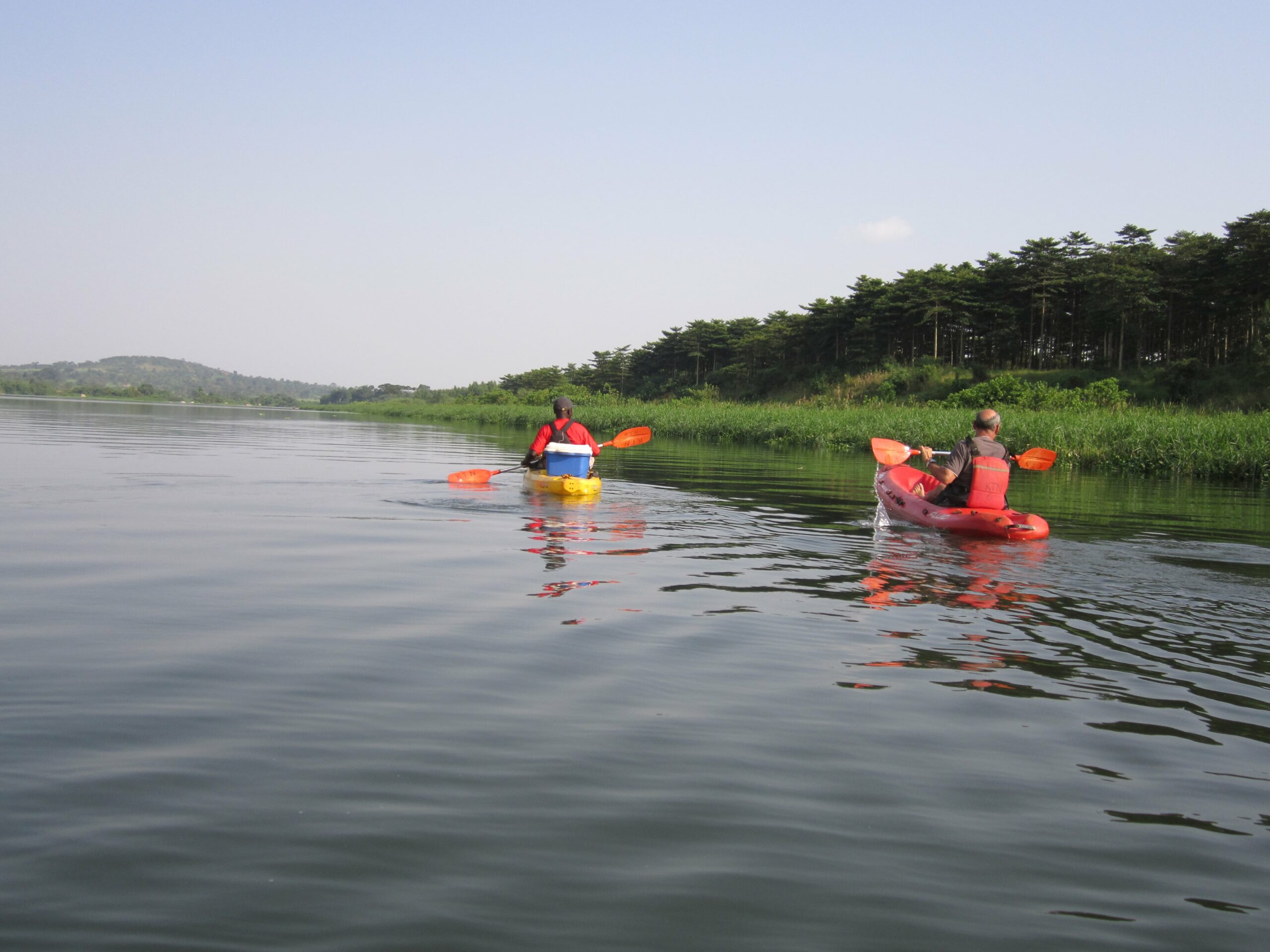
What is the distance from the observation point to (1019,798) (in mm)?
3209

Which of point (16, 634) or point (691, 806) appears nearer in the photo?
point (691, 806)

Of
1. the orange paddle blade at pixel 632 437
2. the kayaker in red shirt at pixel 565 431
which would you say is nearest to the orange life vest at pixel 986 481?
the kayaker in red shirt at pixel 565 431

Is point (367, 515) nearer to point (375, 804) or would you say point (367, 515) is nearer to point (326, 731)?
point (326, 731)

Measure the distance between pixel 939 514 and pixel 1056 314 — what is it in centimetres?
5000

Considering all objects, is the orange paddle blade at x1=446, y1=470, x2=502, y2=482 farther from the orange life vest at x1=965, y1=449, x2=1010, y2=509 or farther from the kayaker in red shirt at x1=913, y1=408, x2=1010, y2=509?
the orange life vest at x1=965, y1=449, x2=1010, y2=509

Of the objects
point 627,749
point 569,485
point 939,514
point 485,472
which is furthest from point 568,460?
point 627,749

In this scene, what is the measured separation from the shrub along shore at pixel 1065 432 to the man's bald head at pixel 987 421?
10.2m

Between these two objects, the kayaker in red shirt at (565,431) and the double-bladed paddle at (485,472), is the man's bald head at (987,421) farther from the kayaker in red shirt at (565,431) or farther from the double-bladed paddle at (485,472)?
the double-bladed paddle at (485,472)

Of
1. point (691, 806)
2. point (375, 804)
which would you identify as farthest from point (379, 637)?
point (691, 806)

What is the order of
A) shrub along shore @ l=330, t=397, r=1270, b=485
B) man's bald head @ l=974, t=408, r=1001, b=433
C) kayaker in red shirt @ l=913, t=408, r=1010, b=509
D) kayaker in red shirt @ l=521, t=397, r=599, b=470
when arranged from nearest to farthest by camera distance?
1. man's bald head @ l=974, t=408, r=1001, b=433
2. kayaker in red shirt @ l=913, t=408, r=1010, b=509
3. kayaker in red shirt @ l=521, t=397, r=599, b=470
4. shrub along shore @ l=330, t=397, r=1270, b=485

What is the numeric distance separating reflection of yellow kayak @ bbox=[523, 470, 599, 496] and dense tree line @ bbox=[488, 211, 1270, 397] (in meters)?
34.0

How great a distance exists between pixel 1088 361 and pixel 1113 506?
44.1 metres

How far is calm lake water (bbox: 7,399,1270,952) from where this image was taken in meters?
2.44

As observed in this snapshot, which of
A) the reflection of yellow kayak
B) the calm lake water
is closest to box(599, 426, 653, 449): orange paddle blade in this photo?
the reflection of yellow kayak
